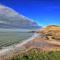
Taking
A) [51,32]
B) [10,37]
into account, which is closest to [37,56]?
[10,37]

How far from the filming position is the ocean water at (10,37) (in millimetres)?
5316

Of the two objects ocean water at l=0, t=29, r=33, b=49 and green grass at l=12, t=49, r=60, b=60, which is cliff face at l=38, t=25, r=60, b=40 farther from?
green grass at l=12, t=49, r=60, b=60

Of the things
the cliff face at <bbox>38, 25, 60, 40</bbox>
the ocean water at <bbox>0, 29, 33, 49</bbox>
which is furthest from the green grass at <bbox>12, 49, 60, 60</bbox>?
the cliff face at <bbox>38, 25, 60, 40</bbox>

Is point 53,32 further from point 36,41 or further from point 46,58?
point 46,58

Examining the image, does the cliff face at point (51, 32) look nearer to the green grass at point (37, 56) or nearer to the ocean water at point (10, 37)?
the ocean water at point (10, 37)

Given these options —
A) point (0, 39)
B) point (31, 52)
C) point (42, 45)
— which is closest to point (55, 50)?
point (42, 45)

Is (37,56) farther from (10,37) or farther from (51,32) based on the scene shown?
(51,32)

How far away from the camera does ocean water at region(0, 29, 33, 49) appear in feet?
17.4

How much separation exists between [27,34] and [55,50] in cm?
106

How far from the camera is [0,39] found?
534 cm

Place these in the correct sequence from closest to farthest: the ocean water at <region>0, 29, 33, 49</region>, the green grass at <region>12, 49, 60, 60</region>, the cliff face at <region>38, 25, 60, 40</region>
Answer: the green grass at <region>12, 49, 60, 60</region> → the ocean water at <region>0, 29, 33, 49</region> → the cliff face at <region>38, 25, 60, 40</region>

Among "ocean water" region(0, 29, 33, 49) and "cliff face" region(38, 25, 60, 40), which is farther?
"cliff face" region(38, 25, 60, 40)

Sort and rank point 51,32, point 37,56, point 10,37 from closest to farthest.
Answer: point 37,56
point 10,37
point 51,32

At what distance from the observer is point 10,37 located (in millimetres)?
5695
